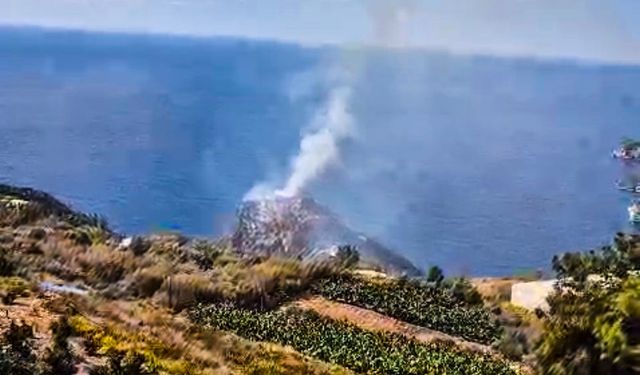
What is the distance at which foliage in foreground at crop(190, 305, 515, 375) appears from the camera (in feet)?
50.9

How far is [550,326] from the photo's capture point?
485 inches

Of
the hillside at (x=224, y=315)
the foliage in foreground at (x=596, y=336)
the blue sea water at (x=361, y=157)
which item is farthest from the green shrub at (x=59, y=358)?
the blue sea water at (x=361, y=157)

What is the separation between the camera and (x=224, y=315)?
18.6 metres

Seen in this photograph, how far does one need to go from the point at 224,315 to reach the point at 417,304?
4589 mm

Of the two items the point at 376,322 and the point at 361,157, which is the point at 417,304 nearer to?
the point at 376,322

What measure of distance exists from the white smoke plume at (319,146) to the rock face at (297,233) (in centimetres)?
2144

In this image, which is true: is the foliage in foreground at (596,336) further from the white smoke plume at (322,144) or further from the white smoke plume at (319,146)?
the white smoke plume at (322,144)

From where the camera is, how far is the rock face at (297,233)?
34.6 metres

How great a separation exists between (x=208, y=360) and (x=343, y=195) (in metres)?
70.8

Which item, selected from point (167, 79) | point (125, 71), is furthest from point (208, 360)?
point (125, 71)

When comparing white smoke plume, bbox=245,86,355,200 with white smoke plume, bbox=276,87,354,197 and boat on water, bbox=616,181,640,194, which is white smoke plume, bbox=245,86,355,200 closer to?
white smoke plume, bbox=276,87,354,197

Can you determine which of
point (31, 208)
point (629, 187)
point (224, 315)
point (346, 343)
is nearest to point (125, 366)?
point (346, 343)

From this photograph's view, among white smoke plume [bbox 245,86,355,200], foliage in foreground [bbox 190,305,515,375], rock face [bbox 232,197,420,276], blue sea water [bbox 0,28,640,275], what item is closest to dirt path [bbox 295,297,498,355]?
foliage in foreground [bbox 190,305,515,375]

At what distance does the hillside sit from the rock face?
7.19 meters
